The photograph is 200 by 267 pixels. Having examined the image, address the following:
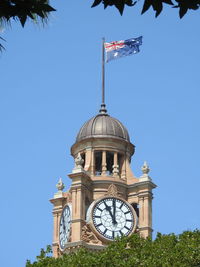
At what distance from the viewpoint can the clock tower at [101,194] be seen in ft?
194

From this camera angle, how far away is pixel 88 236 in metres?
59.2

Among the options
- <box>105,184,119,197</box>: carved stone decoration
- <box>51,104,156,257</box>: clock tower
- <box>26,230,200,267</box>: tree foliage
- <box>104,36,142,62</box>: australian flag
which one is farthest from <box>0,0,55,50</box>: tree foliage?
<box>104,36,142,62</box>: australian flag

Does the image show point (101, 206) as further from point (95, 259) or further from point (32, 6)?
point (32, 6)

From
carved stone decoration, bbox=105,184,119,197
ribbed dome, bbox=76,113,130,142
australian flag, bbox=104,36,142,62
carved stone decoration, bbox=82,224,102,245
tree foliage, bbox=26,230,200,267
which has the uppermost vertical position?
australian flag, bbox=104,36,142,62

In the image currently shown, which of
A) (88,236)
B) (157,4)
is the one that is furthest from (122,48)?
(157,4)

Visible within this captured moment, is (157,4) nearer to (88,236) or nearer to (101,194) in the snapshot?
(88,236)

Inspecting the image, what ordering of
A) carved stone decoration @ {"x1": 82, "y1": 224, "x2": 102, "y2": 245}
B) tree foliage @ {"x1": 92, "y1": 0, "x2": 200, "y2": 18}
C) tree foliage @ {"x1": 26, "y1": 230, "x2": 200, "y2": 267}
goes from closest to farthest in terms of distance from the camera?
tree foliage @ {"x1": 92, "y1": 0, "x2": 200, "y2": 18}, tree foliage @ {"x1": 26, "y1": 230, "x2": 200, "y2": 267}, carved stone decoration @ {"x1": 82, "y1": 224, "x2": 102, "y2": 245}

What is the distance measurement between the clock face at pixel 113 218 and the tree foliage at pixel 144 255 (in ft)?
52.7

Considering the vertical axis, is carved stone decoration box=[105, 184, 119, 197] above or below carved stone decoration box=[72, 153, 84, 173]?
below

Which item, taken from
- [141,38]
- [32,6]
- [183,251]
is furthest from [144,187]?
[32,6]

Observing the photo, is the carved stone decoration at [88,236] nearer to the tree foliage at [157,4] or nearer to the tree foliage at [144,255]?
the tree foliage at [144,255]

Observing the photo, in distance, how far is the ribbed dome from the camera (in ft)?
207

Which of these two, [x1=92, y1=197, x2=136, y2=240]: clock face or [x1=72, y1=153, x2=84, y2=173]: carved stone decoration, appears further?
[x1=72, y1=153, x2=84, y2=173]: carved stone decoration

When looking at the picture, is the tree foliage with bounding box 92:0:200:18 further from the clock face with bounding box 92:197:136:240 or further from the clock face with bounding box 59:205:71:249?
the clock face with bounding box 59:205:71:249
